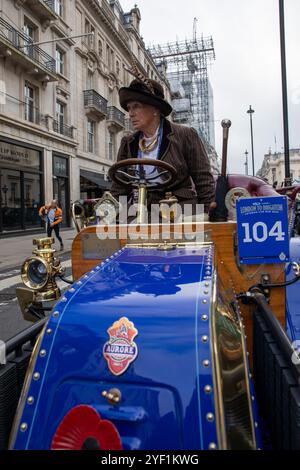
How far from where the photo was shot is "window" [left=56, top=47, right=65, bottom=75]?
874 inches

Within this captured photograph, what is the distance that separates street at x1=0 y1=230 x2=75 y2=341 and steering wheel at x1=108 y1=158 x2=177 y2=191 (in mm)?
1767

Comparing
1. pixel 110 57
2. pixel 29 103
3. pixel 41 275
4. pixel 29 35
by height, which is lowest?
pixel 41 275

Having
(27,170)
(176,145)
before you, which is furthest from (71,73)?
(176,145)

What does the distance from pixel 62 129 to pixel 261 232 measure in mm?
21934

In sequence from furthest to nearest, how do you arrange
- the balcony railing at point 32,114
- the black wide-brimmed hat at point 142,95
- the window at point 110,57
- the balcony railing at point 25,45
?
1. the window at point 110,57
2. the balcony railing at point 32,114
3. the balcony railing at point 25,45
4. the black wide-brimmed hat at point 142,95

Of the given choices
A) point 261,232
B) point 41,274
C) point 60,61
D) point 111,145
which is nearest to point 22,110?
point 60,61

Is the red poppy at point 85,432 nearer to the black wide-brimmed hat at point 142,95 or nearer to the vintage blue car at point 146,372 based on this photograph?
the vintage blue car at point 146,372

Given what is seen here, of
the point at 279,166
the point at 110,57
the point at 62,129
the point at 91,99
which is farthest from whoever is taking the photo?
the point at 279,166

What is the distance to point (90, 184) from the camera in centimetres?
2619

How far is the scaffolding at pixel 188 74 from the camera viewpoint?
A: 5074 centimetres

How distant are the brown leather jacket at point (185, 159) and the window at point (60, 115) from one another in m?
20.2

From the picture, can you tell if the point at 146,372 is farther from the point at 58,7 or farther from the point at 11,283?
the point at 58,7

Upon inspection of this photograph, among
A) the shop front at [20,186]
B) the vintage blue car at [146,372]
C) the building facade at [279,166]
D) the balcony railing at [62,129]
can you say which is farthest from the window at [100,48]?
the building facade at [279,166]

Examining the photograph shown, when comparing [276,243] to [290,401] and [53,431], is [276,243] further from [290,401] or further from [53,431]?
[53,431]
